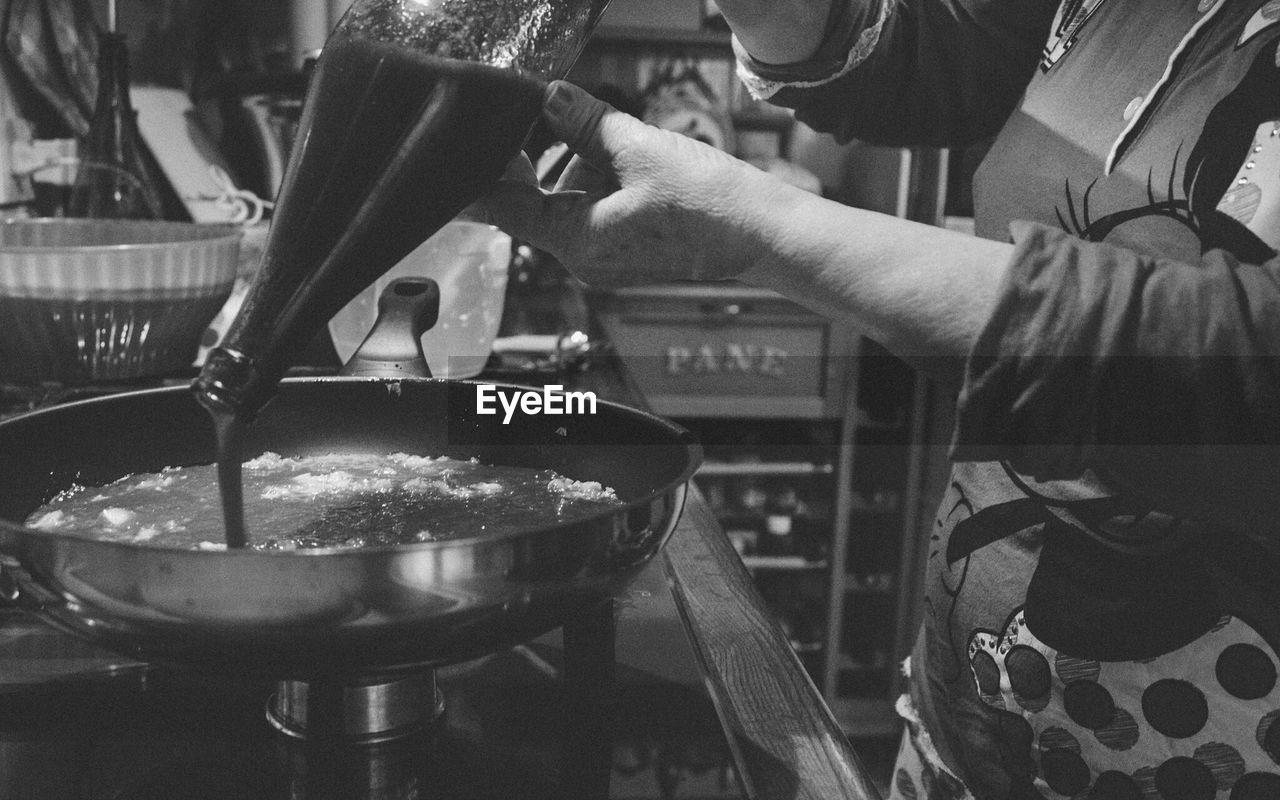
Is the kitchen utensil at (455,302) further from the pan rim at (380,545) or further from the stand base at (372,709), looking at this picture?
Result: the stand base at (372,709)

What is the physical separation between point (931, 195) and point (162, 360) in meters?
1.64

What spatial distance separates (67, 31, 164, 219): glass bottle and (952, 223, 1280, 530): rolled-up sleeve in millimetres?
1251

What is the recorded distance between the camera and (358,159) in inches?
20.9

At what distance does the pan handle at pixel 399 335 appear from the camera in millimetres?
824

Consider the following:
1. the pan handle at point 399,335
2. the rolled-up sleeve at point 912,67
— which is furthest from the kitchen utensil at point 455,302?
the rolled-up sleeve at point 912,67

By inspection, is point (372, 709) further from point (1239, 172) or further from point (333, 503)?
point (1239, 172)

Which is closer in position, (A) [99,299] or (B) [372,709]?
(B) [372,709]

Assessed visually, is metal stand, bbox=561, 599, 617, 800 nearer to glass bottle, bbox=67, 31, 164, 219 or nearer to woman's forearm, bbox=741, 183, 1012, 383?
woman's forearm, bbox=741, 183, 1012, 383

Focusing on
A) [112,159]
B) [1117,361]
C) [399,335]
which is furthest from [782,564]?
[1117,361]

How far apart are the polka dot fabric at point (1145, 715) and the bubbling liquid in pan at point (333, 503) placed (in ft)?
1.02

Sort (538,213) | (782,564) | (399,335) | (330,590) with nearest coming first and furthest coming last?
(330,590)
(538,213)
(399,335)
(782,564)

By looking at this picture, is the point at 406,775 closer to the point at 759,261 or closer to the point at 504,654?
the point at 504,654

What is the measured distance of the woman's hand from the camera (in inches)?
22.4

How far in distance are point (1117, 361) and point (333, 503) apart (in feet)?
Result: 1.51
